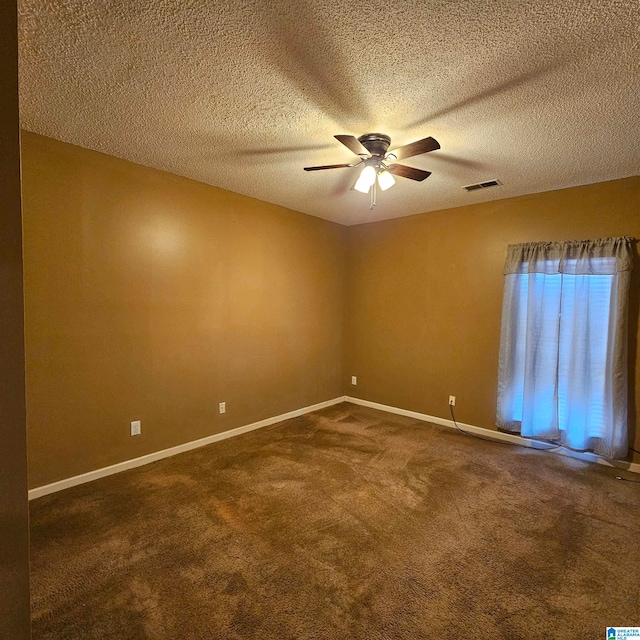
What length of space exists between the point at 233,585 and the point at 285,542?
1.29ft

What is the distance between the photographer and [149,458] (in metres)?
3.04

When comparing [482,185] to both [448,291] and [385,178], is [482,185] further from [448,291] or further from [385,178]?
[385,178]

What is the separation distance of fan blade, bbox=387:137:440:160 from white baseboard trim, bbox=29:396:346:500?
3030 millimetres

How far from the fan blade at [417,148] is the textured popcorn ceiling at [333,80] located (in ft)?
0.75

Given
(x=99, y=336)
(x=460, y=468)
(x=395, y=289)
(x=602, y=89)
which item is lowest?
(x=460, y=468)

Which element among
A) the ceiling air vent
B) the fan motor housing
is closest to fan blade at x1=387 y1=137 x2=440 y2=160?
the fan motor housing

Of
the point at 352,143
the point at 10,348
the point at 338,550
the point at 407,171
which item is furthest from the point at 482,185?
the point at 10,348

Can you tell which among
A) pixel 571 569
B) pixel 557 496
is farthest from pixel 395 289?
pixel 571 569

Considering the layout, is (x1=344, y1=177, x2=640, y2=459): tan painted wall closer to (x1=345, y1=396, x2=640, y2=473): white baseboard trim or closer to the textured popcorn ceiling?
(x1=345, y1=396, x2=640, y2=473): white baseboard trim

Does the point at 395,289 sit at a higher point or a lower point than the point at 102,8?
lower

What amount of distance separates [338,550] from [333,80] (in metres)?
2.57

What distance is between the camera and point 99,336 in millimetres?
2738

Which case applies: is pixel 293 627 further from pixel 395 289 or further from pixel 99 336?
pixel 395 289

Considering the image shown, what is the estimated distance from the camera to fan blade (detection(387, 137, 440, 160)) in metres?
1.91
